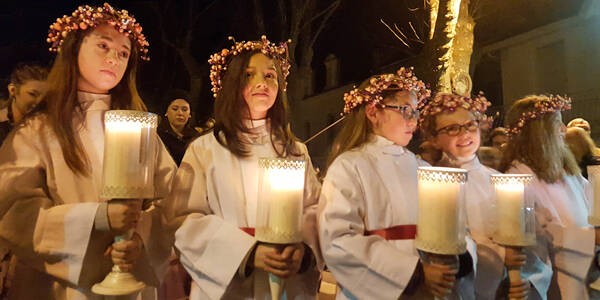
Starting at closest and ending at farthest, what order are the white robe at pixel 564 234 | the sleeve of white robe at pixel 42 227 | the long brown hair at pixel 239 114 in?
1. the sleeve of white robe at pixel 42 227
2. the long brown hair at pixel 239 114
3. the white robe at pixel 564 234

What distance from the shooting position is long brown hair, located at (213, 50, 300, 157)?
3066mm

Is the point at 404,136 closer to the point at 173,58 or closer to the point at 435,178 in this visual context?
the point at 435,178

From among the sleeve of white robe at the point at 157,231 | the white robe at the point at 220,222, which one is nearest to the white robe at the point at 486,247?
the white robe at the point at 220,222

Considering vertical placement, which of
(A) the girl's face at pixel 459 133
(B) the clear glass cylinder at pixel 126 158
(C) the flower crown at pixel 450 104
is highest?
(C) the flower crown at pixel 450 104

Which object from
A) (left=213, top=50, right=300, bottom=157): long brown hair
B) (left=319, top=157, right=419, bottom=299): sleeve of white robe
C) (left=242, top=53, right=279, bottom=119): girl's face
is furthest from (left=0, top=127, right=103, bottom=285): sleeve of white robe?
→ (left=319, top=157, right=419, bottom=299): sleeve of white robe

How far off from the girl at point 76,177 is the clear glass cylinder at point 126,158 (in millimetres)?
74

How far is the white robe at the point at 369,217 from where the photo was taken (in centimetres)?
263

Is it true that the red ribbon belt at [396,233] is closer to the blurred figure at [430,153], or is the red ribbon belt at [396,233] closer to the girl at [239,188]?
the girl at [239,188]

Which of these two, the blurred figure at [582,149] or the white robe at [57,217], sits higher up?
the blurred figure at [582,149]

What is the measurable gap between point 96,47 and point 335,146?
5.31 ft

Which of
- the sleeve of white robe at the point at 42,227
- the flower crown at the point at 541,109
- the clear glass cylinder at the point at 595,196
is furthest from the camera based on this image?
the flower crown at the point at 541,109

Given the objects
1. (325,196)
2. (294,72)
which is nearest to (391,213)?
(325,196)

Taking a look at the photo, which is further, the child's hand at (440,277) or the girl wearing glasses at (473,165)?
the girl wearing glasses at (473,165)

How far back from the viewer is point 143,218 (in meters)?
2.79
